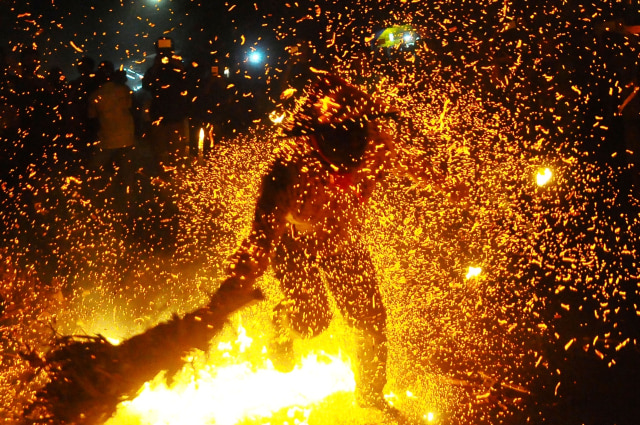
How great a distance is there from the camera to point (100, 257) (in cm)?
423

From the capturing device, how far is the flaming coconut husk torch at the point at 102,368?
188 centimetres

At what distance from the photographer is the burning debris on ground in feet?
8.38

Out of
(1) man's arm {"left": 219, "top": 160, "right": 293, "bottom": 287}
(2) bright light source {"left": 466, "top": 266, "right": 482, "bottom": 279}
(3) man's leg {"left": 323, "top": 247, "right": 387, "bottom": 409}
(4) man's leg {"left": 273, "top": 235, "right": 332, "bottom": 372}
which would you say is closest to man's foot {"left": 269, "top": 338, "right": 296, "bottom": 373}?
(4) man's leg {"left": 273, "top": 235, "right": 332, "bottom": 372}

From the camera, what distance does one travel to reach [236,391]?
2799mm

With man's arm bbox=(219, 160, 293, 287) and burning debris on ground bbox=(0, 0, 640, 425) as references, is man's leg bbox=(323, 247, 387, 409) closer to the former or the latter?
burning debris on ground bbox=(0, 0, 640, 425)

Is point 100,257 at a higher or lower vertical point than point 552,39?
lower

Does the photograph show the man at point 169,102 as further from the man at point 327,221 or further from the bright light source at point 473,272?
the bright light source at point 473,272

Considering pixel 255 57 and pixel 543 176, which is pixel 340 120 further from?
pixel 255 57

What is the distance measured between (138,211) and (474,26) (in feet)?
9.24

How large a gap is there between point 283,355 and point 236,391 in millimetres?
320

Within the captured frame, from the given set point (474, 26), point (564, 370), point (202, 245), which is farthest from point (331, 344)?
point (474, 26)

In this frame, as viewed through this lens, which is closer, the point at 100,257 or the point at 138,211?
the point at 100,257

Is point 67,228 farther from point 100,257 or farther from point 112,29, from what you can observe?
point 112,29

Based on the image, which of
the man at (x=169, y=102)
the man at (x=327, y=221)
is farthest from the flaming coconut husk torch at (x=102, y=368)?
the man at (x=169, y=102)
